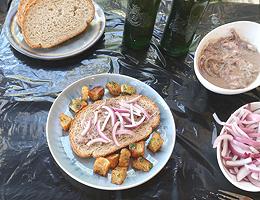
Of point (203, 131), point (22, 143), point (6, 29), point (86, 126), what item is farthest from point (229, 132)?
point (6, 29)

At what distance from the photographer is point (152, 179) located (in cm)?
107

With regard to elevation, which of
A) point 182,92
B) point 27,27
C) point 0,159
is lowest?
point 0,159

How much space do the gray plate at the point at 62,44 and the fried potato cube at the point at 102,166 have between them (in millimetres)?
494

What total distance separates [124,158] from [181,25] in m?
0.59

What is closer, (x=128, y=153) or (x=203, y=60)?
(x=128, y=153)

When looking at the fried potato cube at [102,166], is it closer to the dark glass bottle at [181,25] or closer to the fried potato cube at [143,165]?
the fried potato cube at [143,165]

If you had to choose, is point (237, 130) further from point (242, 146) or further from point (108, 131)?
point (108, 131)

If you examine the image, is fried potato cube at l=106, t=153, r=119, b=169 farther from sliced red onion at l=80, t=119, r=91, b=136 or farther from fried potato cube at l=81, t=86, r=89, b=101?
fried potato cube at l=81, t=86, r=89, b=101

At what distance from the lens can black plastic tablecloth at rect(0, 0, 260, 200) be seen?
1038mm

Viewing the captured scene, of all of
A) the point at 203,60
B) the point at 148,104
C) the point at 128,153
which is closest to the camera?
the point at 128,153

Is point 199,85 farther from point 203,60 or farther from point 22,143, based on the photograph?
point 22,143

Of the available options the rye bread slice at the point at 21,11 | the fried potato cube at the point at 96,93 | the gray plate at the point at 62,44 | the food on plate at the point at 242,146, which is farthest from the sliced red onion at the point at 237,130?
the rye bread slice at the point at 21,11

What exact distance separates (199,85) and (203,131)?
22 centimetres

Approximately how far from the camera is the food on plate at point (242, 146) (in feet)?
3.40
